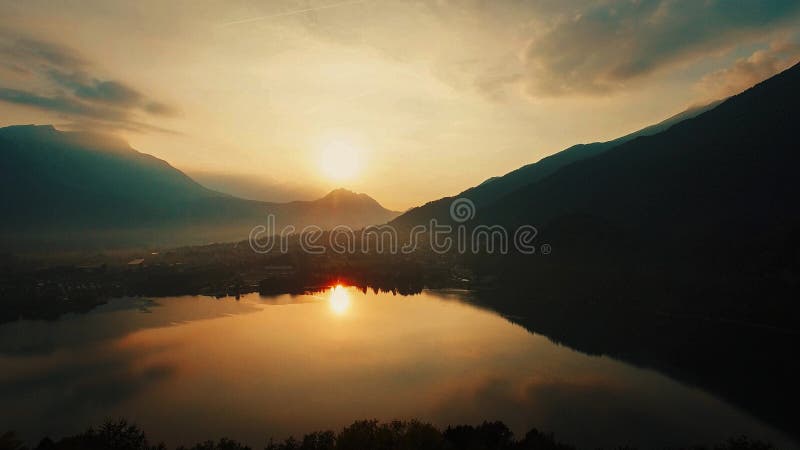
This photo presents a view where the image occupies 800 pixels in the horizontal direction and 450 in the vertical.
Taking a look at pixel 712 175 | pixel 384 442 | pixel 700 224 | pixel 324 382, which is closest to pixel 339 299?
pixel 324 382

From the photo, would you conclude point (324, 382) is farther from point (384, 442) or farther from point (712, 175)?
point (712, 175)

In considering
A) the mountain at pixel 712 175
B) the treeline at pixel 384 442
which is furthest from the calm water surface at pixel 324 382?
the mountain at pixel 712 175

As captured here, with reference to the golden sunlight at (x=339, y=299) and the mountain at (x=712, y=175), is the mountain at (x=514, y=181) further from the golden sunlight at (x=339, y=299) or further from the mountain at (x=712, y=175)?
the golden sunlight at (x=339, y=299)

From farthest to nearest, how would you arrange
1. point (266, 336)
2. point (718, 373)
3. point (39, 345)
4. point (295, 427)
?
point (266, 336)
point (39, 345)
point (718, 373)
point (295, 427)

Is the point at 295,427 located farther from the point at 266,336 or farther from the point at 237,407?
the point at 266,336

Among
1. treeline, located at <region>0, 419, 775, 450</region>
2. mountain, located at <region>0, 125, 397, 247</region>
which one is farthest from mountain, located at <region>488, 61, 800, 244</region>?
mountain, located at <region>0, 125, 397, 247</region>

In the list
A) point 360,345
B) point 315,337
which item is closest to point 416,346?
point 360,345
